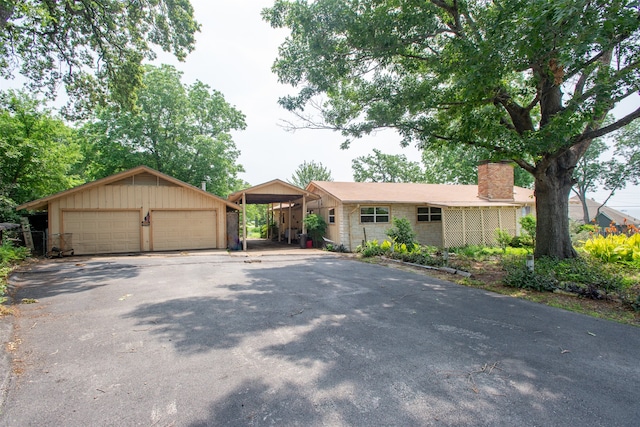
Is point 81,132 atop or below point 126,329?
atop

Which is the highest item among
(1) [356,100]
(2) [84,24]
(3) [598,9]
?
(2) [84,24]

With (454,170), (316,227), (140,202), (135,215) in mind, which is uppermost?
(454,170)

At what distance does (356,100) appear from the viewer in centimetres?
1073

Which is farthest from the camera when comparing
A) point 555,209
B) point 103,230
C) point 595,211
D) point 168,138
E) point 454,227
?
point 595,211

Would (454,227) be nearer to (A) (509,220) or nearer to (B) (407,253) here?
(A) (509,220)

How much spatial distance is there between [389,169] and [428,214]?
2409cm

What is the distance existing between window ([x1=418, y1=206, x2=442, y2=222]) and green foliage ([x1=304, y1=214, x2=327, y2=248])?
5.37 m

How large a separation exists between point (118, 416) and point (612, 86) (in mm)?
9352

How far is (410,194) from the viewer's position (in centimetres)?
1784

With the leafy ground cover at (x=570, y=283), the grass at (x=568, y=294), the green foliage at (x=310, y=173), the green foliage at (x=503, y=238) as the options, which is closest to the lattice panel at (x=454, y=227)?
the green foliage at (x=503, y=238)

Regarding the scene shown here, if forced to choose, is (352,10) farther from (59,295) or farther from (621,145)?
(621,145)

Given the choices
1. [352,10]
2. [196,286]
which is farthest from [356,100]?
[196,286]

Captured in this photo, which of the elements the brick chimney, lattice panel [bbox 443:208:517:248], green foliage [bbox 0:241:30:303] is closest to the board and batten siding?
green foliage [bbox 0:241:30:303]

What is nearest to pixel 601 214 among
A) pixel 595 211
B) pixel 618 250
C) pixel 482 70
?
pixel 595 211
